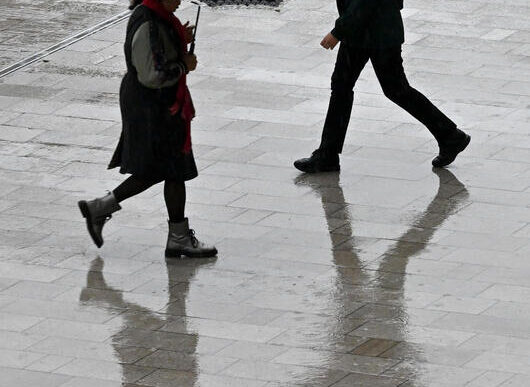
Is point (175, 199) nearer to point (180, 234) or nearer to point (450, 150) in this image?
point (180, 234)

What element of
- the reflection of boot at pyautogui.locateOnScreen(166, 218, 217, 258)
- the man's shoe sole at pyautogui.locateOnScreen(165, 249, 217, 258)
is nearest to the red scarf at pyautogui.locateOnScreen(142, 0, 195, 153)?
the reflection of boot at pyautogui.locateOnScreen(166, 218, 217, 258)

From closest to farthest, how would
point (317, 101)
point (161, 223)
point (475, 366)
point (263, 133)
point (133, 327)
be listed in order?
point (475, 366)
point (133, 327)
point (161, 223)
point (263, 133)
point (317, 101)

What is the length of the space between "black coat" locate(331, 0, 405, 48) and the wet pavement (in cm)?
97

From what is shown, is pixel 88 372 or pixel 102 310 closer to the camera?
pixel 88 372

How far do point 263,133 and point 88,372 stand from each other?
441cm

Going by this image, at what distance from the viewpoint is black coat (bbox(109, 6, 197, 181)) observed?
31.9 feet

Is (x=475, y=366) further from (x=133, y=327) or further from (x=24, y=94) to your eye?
(x=24, y=94)

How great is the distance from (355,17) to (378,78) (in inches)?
24.2

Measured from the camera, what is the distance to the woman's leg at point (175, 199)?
9.96 metres

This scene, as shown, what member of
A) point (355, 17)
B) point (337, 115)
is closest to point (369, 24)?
point (355, 17)

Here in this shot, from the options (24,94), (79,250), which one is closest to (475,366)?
(79,250)

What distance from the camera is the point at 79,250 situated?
1020cm

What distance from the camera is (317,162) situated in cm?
1152

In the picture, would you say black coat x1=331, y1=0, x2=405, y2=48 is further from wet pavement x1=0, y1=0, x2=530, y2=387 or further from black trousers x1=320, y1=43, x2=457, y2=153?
wet pavement x1=0, y1=0, x2=530, y2=387
